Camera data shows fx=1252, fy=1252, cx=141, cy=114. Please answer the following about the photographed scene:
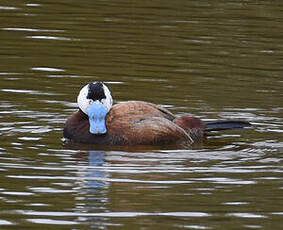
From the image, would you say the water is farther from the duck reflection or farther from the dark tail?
the dark tail

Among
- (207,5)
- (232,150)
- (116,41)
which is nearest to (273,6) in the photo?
(207,5)

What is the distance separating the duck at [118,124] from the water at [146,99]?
19 centimetres

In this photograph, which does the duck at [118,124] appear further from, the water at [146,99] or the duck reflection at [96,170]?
the duck reflection at [96,170]

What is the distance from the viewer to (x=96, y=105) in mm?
11961

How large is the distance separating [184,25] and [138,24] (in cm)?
67

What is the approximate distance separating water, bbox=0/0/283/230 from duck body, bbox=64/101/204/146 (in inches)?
7.3

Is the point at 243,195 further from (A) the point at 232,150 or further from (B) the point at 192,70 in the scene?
(B) the point at 192,70

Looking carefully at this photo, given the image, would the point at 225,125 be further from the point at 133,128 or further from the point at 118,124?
the point at 118,124

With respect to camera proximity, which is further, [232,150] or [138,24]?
[138,24]

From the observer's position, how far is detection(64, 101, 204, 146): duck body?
11922 millimetres

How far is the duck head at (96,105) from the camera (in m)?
11.9

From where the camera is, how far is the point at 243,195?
971 cm

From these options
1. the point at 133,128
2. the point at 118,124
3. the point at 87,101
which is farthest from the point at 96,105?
the point at 133,128

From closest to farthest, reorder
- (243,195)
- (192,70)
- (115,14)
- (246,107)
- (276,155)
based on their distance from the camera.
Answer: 1. (243,195)
2. (276,155)
3. (246,107)
4. (192,70)
5. (115,14)
